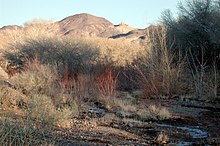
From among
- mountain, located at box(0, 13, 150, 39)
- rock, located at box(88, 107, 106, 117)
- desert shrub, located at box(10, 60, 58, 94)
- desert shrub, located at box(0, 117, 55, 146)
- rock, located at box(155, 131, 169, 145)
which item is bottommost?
rock, located at box(155, 131, 169, 145)

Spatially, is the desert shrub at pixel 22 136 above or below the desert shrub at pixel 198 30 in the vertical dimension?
below

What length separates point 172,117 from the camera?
2144 centimetres

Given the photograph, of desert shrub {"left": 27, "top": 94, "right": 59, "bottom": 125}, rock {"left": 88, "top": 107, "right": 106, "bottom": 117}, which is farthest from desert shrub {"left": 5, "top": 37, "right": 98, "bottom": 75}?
desert shrub {"left": 27, "top": 94, "right": 59, "bottom": 125}

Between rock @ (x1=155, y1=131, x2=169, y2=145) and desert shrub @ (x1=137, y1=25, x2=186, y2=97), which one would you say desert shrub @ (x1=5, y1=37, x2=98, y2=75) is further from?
rock @ (x1=155, y1=131, x2=169, y2=145)

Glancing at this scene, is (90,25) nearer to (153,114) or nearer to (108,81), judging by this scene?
(108,81)

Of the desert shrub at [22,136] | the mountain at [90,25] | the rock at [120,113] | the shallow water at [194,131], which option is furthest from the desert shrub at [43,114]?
the mountain at [90,25]

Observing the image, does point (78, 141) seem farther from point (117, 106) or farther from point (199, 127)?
point (117, 106)

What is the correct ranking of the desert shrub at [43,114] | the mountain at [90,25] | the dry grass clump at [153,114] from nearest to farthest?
the desert shrub at [43,114] → the dry grass clump at [153,114] → the mountain at [90,25]

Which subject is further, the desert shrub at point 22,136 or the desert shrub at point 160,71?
the desert shrub at point 160,71

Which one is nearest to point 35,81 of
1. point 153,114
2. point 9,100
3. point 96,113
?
point 96,113

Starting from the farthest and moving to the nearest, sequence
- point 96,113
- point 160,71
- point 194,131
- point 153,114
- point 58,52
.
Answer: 1. point 58,52
2. point 160,71
3. point 96,113
4. point 153,114
5. point 194,131

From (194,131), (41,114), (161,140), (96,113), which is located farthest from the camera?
(96,113)

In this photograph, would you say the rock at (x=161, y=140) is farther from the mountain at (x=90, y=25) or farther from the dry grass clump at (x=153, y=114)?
the mountain at (x=90, y=25)

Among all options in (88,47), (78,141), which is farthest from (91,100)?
(88,47)
